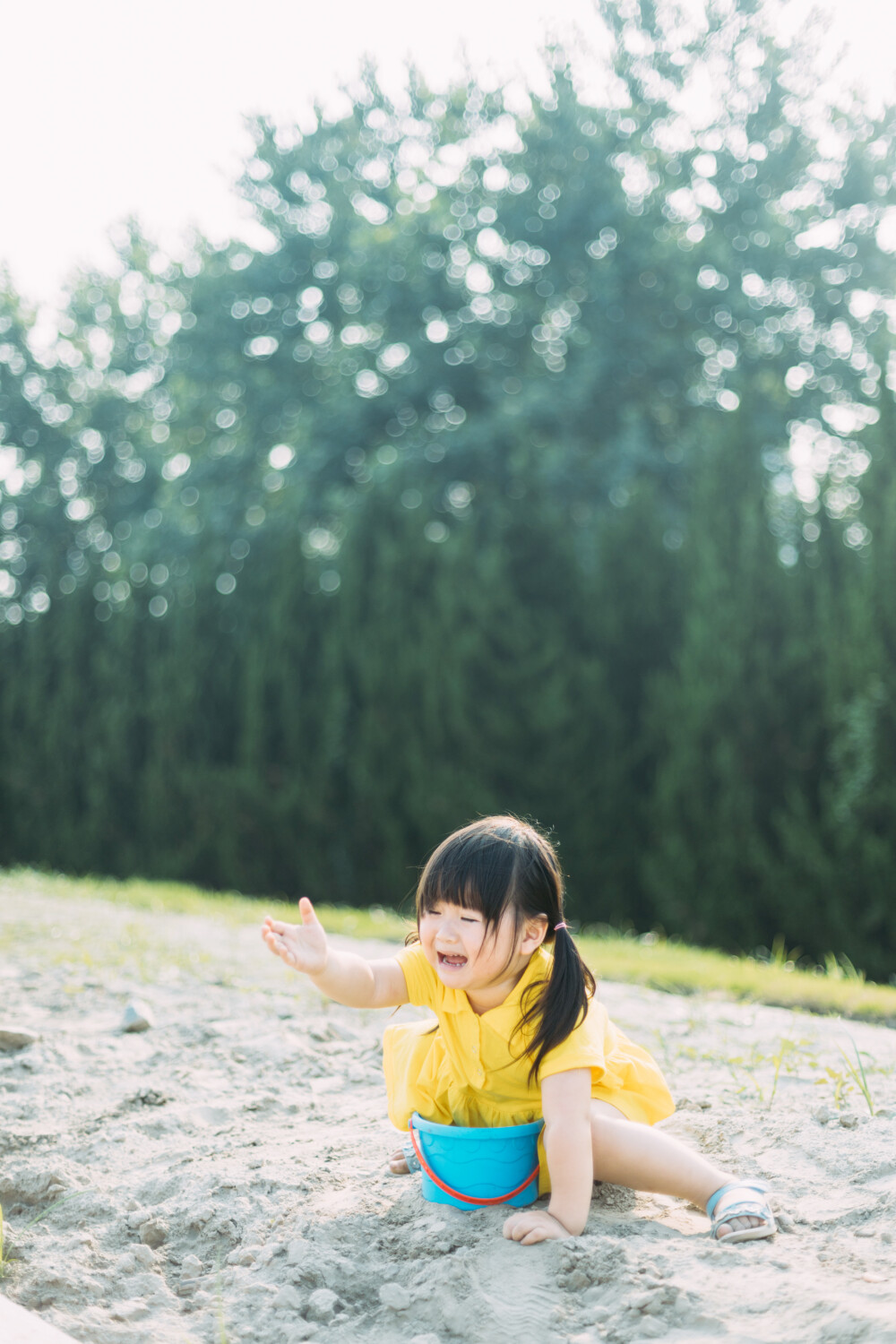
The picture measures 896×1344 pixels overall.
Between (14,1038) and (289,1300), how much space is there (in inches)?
79.4

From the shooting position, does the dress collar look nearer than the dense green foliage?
Yes

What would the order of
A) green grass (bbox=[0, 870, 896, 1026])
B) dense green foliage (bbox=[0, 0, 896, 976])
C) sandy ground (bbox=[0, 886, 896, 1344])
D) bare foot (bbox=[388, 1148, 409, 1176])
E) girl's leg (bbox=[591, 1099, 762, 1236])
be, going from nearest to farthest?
sandy ground (bbox=[0, 886, 896, 1344]) → girl's leg (bbox=[591, 1099, 762, 1236]) → bare foot (bbox=[388, 1148, 409, 1176]) → green grass (bbox=[0, 870, 896, 1026]) → dense green foliage (bbox=[0, 0, 896, 976])

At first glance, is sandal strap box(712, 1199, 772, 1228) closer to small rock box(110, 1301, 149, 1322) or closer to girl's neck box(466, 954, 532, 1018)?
girl's neck box(466, 954, 532, 1018)

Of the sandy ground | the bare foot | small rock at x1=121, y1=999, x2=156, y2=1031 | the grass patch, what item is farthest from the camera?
the grass patch

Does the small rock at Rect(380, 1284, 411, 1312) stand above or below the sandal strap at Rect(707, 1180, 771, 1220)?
below

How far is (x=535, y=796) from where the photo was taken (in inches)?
374

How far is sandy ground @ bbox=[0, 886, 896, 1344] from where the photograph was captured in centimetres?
197

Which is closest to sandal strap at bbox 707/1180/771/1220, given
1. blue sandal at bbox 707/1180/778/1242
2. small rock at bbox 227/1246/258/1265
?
blue sandal at bbox 707/1180/778/1242

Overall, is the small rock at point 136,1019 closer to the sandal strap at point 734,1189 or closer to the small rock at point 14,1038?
the small rock at point 14,1038

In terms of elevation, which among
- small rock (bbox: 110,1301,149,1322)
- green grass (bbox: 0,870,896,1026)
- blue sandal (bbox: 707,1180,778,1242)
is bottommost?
green grass (bbox: 0,870,896,1026)

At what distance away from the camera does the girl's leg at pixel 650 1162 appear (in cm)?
232

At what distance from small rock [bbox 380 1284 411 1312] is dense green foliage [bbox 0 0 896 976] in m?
6.00

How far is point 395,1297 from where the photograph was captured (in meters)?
2.06

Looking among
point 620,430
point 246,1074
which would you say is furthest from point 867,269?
point 246,1074
